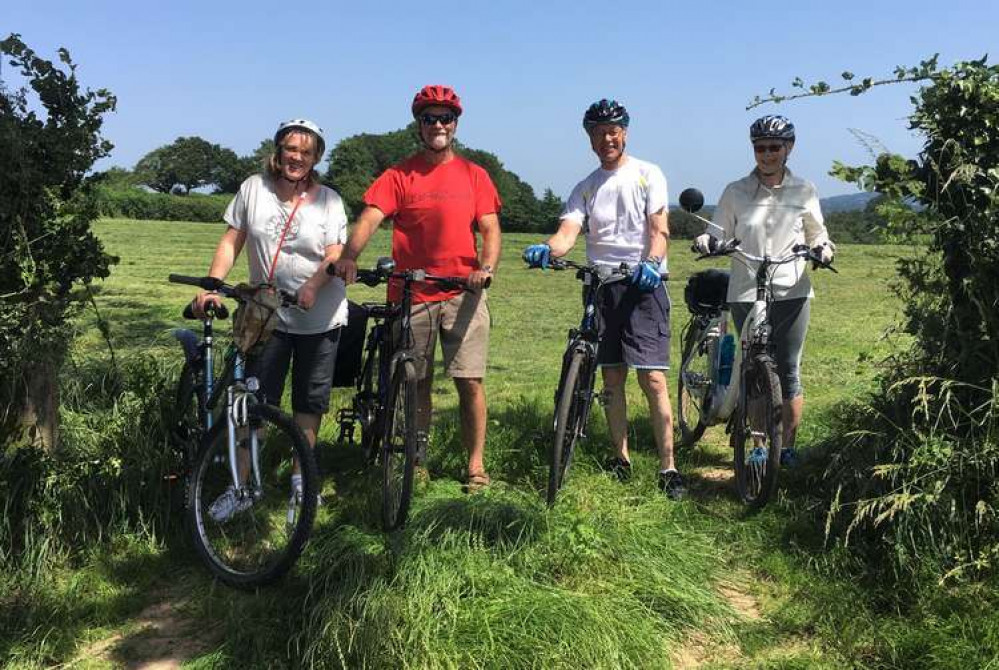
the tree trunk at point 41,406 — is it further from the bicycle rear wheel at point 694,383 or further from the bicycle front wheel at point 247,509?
the bicycle rear wheel at point 694,383

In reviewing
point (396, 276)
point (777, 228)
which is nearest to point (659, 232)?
point (777, 228)

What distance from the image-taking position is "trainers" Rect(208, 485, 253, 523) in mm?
3580

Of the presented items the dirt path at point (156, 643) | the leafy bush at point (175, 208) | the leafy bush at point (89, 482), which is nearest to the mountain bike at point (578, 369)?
the dirt path at point (156, 643)

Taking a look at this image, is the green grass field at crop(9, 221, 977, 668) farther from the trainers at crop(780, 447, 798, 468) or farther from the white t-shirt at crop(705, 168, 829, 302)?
the white t-shirt at crop(705, 168, 829, 302)

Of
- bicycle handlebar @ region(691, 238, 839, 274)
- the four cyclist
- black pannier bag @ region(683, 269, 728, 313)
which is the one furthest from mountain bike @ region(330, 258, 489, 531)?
black pannier bag @ region(683, 269, 728, 313)

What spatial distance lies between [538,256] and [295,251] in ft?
3.94

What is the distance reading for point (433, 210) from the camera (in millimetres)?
4250

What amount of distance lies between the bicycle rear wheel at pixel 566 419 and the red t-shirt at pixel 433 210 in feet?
2.48

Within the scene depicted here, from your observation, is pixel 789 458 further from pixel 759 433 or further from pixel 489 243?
pixel 489 243

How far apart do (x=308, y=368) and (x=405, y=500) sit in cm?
83

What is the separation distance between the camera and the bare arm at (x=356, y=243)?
3877mm

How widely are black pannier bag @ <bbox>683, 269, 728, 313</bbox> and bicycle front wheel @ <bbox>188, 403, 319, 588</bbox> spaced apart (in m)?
2.86

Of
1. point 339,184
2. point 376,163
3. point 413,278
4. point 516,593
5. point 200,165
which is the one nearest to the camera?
point 516,593

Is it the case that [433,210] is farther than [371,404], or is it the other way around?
[371,404]
